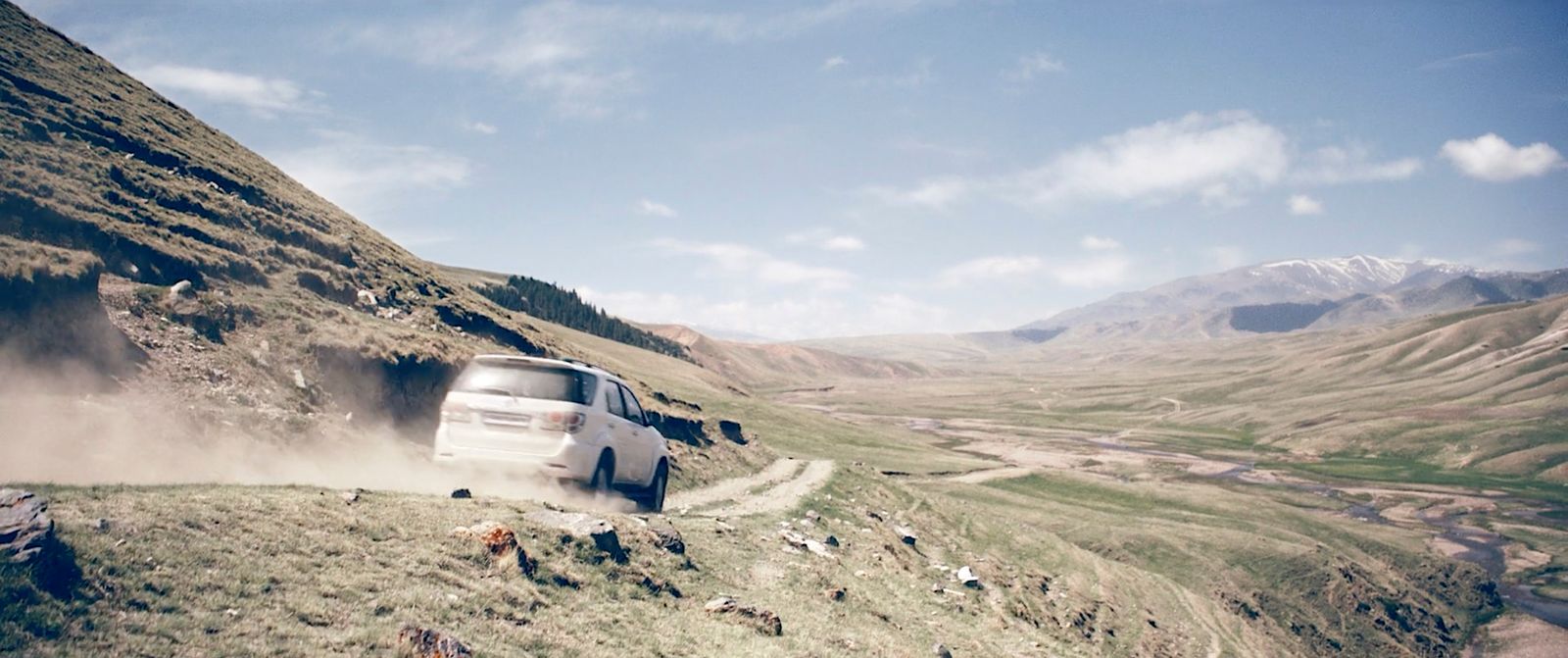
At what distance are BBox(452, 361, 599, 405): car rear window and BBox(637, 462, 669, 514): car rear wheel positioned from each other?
427 cm

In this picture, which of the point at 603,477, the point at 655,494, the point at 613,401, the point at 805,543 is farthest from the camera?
the point at 805,543

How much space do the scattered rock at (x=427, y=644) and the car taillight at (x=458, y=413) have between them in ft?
24.0

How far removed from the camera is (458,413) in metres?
14.6

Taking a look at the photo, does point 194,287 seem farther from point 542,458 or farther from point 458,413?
point 542,458

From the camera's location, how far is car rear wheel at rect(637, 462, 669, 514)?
60.0 feet

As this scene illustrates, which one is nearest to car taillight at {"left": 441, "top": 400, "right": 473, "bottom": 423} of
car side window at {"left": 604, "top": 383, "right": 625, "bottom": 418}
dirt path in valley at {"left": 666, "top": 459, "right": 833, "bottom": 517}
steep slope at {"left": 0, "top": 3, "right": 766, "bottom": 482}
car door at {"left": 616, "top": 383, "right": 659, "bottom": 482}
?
car side window at {"left": 604, "top": 383, "right": 625, "bottom": 418}

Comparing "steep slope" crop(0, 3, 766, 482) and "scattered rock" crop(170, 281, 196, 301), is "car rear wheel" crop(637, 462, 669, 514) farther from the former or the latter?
"scattered rock" crop(170, 281, 196, 301)

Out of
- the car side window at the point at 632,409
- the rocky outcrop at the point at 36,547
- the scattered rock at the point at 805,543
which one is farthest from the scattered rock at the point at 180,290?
the scattered rock at the point at 805,543

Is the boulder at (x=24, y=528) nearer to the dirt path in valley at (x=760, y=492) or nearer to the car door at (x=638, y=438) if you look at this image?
the car door at (x=638, y=438)

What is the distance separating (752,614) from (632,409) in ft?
20.4

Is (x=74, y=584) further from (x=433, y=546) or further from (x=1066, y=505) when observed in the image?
(x=1066, y=505)

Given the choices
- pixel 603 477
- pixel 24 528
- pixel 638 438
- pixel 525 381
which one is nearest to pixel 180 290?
pixel 525 381

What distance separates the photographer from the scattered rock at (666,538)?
14.4 m

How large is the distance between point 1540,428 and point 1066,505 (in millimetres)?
115873
